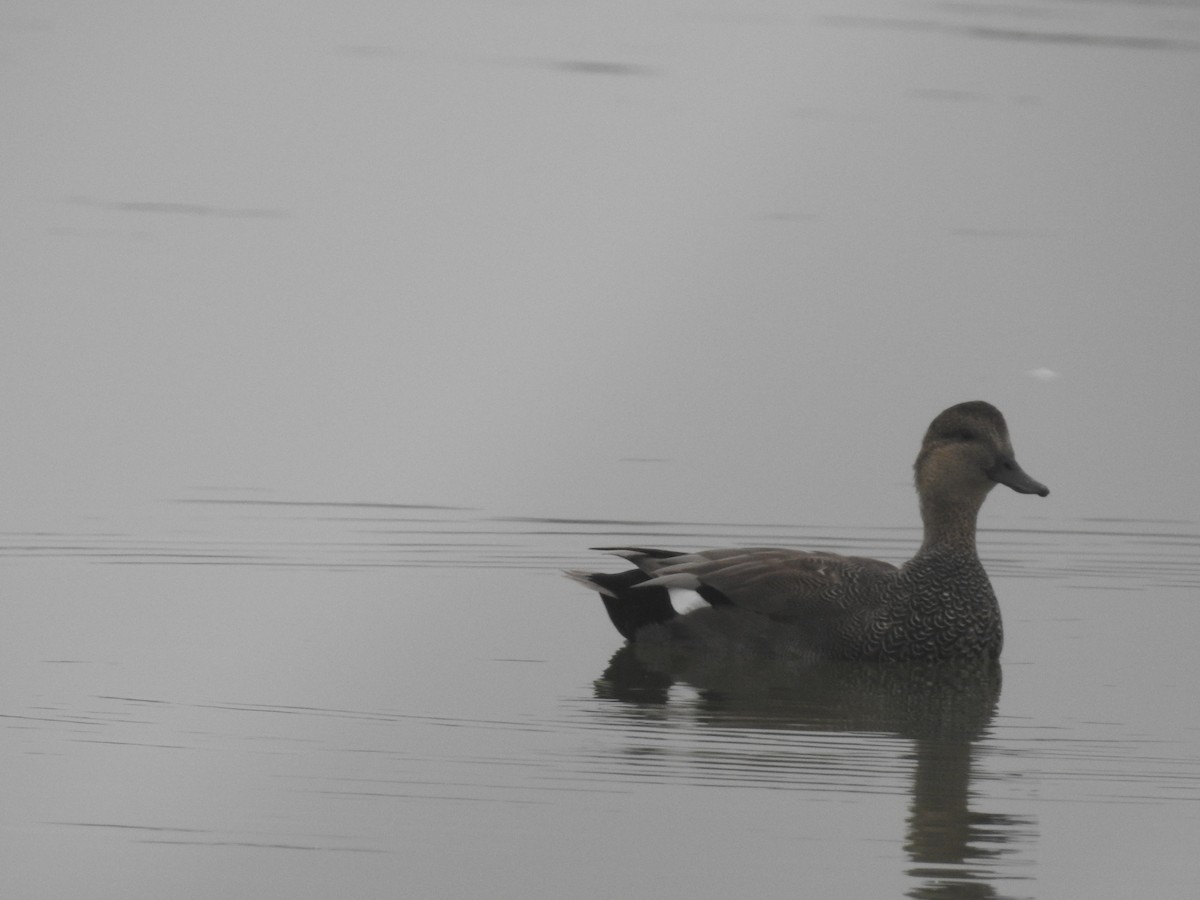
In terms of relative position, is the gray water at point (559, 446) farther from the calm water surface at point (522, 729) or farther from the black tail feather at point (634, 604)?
the black tail feather at point (634, 604)

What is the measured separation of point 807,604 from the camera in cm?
1064

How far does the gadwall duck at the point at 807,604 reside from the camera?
10602 mm

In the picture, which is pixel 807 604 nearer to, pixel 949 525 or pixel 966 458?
pixel 949 525

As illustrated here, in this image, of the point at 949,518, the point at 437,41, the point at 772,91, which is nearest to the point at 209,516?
the point at 949,518

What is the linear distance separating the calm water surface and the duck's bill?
733mm

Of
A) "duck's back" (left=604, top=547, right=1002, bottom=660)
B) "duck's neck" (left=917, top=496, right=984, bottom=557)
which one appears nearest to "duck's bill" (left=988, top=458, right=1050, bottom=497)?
"duck's neck" (left=917, top=496, right=984, bottom=557)

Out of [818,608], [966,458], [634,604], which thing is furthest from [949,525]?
[634,604]

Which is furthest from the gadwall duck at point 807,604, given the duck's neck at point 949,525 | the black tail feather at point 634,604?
the duck's neck at point 949,525

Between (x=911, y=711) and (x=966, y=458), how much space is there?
1826 millimetres

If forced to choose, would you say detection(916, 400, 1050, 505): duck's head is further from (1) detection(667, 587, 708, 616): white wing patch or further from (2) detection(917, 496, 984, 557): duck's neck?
(1) detection(667, 587, 708, 616): white wing patch

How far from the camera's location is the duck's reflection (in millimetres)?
7469

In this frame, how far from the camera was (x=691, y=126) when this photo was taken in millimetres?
24594

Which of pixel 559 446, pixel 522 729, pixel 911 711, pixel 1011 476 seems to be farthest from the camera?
pixel 559 446

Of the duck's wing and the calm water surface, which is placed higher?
the duck's wing
